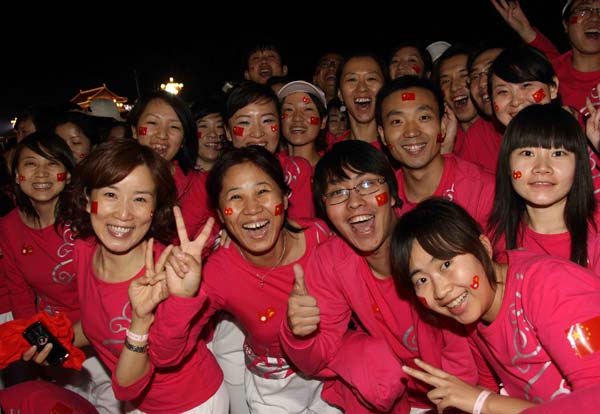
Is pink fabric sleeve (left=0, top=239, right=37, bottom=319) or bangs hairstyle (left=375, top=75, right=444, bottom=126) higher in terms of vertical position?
bangs hairstyle (left=375, top=75, right=444, bottom=126)

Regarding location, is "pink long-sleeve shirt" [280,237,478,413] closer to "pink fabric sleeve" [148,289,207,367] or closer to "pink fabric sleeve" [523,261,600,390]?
"pink fabric sleeve" [148,289,207,367]

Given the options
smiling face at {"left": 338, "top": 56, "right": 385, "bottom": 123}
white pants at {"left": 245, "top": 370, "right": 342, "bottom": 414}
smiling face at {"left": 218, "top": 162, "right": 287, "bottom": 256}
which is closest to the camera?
smiling face at {"left": 218, "top": 162, "right": 287, "bottom": 256}

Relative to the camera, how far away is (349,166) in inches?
107

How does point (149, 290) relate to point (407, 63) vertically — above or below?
below

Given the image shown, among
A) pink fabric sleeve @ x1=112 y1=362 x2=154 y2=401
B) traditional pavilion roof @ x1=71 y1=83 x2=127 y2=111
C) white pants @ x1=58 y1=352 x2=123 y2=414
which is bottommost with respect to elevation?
white pants @ x1=58 y1=352 x2=123 y2=414

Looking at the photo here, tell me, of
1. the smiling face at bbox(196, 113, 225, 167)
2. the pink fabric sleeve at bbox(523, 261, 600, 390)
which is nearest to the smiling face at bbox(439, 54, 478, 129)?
the smiling face at bbox(196, 113, 225, 167)

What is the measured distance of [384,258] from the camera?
2.65m

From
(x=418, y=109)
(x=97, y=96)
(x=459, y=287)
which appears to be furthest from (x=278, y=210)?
(x=97, y=96)

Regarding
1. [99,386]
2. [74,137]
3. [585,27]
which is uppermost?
[585,27]

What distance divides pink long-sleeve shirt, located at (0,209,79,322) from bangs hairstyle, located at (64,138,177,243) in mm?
405

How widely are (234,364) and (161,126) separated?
1917 mm

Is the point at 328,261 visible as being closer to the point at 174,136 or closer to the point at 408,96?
the point at 408,96

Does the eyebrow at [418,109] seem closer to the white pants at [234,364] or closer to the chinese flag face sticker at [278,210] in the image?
the chinese flag face sticker at [278,210]

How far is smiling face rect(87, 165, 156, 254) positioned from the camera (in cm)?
253
